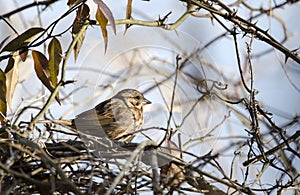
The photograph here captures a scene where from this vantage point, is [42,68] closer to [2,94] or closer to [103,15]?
[2,94]

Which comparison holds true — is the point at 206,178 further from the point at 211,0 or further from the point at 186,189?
the point at 211,0

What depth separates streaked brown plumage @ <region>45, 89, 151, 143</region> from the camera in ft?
7.77

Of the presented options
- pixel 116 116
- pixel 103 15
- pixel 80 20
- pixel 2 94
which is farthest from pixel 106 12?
pixel 116 116

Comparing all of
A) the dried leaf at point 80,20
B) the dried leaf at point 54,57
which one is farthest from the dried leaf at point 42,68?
the dried leaf at point 80,20

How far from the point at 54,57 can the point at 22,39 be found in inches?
5.6

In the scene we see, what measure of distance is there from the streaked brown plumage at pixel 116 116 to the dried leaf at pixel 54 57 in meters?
0.26

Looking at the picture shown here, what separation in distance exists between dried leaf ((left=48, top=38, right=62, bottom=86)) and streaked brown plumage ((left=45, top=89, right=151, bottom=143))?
0.87 feet

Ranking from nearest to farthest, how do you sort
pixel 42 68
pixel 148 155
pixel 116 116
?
pixel 148 155, pixel 42 68, pixel 116 116

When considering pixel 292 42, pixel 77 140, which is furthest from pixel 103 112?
pixel 292 42

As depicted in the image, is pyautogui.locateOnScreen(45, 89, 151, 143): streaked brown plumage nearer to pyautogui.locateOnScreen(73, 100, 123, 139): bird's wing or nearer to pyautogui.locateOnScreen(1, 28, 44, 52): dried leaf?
pyautogui.locateOnScreen(73, 100, 123, 139): bird's wing

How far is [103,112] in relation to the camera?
103 inches

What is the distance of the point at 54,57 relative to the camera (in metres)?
2.09

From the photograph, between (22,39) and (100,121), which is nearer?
(22,39)

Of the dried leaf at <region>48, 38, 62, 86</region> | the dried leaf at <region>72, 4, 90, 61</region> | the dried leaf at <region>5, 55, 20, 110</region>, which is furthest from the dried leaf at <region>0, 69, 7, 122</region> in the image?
the dried leaf at <region>72, 4, 90, 61</region>
